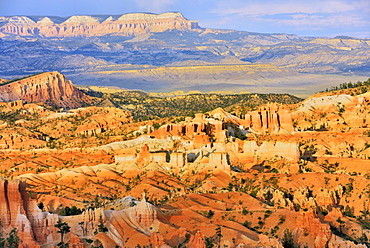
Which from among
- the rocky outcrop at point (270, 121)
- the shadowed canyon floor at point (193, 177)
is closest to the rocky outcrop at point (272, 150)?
the shadowed canyon floor at point (193, 177)

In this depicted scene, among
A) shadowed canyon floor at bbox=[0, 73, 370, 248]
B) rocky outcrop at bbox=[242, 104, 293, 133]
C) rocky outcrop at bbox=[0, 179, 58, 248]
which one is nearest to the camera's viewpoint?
rocky outcrop at bbox=[0, 179, 58, 248]

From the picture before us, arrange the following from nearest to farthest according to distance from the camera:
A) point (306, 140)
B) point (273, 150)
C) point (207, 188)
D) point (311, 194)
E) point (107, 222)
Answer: point (107, 222)
point (311, 194)
point (207, 188)
point (273, 150)
point (306, 140)

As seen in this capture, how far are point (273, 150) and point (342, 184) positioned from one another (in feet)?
68.8

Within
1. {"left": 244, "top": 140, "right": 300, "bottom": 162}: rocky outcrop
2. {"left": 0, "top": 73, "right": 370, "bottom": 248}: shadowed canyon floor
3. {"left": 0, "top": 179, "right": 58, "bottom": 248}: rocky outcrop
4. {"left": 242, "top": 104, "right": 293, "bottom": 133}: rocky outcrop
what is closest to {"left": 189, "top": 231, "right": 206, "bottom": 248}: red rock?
{"left": 0, "top": 73, "right": 370, "bottom": 248}: shadowed canyon floor

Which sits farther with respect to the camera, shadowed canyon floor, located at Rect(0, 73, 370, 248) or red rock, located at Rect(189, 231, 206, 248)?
shadowed canyon floor, located at Rect(0, 73, 370, 248)

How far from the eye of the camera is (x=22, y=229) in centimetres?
6025

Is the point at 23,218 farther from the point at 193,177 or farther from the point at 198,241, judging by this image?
the point at 193,177

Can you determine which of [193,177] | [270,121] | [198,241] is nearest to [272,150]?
[193,177]

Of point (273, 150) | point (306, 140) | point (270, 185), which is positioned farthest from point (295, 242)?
point (306, 140)

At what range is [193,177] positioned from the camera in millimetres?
108125

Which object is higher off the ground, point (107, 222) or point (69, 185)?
point (107, 222)

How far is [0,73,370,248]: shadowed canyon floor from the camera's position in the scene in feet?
211

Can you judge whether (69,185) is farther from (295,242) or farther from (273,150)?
(295,242)

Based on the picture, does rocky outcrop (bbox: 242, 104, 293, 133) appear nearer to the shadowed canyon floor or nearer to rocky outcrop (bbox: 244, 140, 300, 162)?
the shadowed canyon floor
